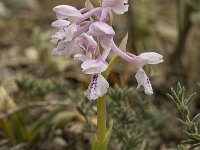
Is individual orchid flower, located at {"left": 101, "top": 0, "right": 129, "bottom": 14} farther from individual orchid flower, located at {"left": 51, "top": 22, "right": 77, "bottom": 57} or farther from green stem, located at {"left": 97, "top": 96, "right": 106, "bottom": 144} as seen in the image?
green stem, located at {"left": 97, "top": 96, "right": 106, "bottom": 144}

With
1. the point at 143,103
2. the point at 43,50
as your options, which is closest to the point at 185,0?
the point at 43,50

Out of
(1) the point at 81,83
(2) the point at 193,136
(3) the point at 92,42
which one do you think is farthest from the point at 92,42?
(1) the point at 81,83

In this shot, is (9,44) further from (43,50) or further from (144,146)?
(144,146)

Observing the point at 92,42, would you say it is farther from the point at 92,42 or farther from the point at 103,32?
the point at 103,32

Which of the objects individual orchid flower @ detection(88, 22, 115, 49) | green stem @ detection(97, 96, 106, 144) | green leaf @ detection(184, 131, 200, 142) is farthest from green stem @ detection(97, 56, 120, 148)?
green leaf @ detection(184, 131, 200, 142)

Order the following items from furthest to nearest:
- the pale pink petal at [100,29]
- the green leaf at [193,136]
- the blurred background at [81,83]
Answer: the blurred background at [81,83] → the green leaf at [193,136] → the pale pink petal at [100,29]

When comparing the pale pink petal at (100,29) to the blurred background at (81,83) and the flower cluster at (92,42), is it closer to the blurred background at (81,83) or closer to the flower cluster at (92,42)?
the flower cluster at (92,42)

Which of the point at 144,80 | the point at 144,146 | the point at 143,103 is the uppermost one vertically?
the point at 144,80

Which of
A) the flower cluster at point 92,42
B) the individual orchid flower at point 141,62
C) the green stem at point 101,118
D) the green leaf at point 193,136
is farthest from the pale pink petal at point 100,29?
the green leaf at point 193,136
